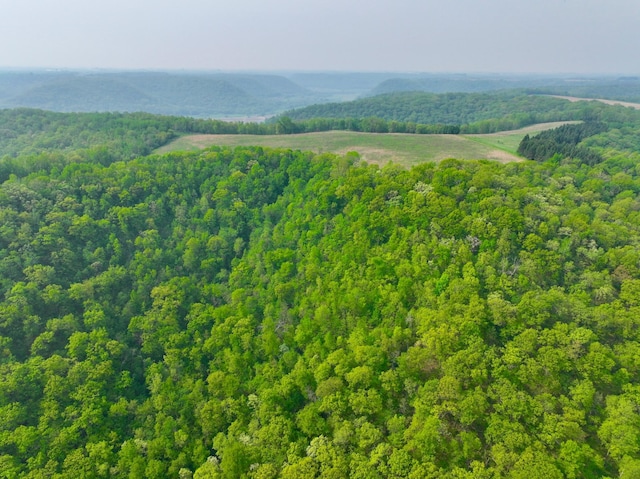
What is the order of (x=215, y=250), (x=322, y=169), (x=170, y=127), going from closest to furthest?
(x=215, y=250), (x=322, y=169), (x=170, y=127)

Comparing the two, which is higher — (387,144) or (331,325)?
(387,144)

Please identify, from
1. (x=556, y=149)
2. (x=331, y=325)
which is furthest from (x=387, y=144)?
(x=331, y=325)

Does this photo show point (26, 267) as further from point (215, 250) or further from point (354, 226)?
point (354, 226)

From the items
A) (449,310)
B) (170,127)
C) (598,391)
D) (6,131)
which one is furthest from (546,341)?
(6,131)

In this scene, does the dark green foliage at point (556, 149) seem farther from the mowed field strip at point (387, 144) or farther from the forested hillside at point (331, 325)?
the forested hillside at point (331, 325)

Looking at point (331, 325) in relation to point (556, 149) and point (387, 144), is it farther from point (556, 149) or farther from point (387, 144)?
point (556, 149)

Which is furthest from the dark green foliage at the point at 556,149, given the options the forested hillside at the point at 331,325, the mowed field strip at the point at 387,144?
the forested hillside at the point at 331,325
